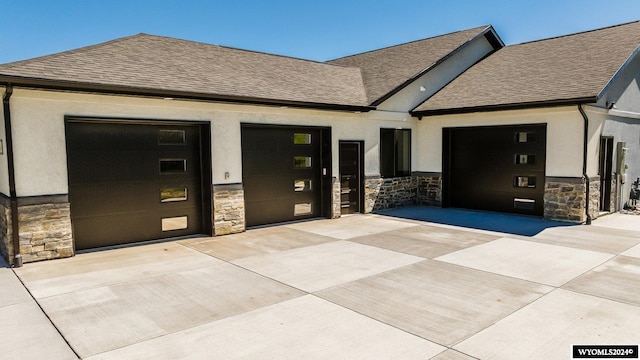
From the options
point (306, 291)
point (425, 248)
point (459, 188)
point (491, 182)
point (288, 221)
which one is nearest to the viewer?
point (306, 291)

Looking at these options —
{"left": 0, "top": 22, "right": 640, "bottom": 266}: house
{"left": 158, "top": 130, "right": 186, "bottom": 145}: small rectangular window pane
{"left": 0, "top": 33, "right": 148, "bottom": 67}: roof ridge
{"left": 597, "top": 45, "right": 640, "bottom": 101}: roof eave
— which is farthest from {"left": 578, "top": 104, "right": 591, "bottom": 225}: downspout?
{"left": 0, "top": 33, "right": 148, "bottom": 67}: roof ridge

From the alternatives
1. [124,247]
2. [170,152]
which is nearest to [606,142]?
[170,152]

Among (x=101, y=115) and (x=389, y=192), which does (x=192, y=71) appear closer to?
(x=101, y=115)

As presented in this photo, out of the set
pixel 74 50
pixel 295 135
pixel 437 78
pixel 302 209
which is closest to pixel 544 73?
pixel 437 78

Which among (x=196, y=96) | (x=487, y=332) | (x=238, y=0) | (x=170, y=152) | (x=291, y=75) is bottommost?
(x=487, y=332)

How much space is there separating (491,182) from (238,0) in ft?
38.3

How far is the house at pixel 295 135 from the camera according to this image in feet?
24.4

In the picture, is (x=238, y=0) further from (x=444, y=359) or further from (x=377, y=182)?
(x=444, y=359)

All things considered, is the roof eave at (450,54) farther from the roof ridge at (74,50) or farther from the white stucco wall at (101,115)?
the roof ridge at (74,50)

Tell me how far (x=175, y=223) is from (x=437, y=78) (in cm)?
1032

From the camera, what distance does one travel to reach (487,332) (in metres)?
4.30

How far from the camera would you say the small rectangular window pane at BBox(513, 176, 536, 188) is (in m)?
11.4

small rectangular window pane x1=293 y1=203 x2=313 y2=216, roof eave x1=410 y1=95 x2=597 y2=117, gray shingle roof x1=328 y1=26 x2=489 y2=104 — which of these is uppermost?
gray shingle roof x1=328 y1=26 x2=489 y2=104

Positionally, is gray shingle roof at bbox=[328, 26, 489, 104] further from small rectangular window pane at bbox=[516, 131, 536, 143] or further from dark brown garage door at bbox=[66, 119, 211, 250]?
dark brown garage door at bbox=[66, 119, 211, 250]
